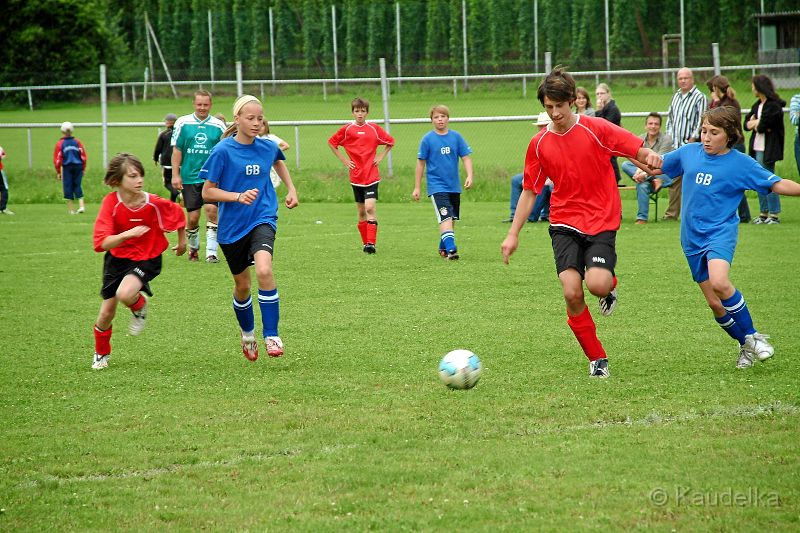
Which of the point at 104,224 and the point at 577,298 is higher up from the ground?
the point at 104,224

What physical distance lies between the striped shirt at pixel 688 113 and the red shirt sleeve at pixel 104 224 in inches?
395

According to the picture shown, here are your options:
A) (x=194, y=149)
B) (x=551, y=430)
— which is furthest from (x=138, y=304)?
(x=194, y=149)

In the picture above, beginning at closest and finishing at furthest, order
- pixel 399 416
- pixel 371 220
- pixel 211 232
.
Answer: pixel 399 416, pixel 211 232, pixel 371 220

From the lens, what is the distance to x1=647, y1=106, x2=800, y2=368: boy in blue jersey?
21.4 ft

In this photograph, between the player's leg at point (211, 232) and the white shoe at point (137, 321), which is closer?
the white shoe at point (137, 321)

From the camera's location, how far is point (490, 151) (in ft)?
93.3

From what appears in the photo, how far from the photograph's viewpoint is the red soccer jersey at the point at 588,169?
643cm

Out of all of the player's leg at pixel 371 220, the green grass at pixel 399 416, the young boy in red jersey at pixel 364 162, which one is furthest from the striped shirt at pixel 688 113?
the player's leg at pixel 371 220

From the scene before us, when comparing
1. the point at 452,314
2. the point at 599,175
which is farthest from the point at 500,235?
the point at 599,175

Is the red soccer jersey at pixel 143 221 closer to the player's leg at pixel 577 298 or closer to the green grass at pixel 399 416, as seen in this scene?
the green grass at pixel 399 416

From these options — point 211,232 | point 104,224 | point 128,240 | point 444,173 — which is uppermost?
point 444,173

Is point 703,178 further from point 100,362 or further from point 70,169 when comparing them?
point 70,169

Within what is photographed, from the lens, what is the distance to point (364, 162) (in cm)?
1368

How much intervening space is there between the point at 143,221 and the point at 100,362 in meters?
1.05
